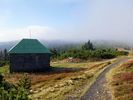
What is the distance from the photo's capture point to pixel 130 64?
54.6 meters

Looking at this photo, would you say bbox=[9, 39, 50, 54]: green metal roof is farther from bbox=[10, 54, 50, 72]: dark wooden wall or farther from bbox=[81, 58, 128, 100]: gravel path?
bbox=[81, 58, 128, 100]: gravel path

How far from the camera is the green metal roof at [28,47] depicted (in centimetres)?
7164

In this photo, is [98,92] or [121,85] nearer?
[98,92]

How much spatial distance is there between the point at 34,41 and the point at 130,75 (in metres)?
34.3

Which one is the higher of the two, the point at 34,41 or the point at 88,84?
the point at 34,41

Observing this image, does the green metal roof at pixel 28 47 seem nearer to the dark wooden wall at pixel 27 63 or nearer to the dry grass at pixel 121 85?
the dark wooden wall at pixel 27 63

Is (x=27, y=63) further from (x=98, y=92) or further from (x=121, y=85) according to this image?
(x=98, y=92)

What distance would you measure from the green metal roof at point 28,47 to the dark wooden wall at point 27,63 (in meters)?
0.92

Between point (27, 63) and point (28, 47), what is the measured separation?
373 centimetres

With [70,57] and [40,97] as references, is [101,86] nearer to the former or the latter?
[40,97]

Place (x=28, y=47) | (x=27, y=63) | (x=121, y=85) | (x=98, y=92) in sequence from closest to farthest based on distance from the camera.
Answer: (x=98, y=92), (x=121, y=85), (x=27, y=63), (x=28, y=47)

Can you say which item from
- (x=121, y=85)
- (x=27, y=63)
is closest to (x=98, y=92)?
(x=121, y=85)

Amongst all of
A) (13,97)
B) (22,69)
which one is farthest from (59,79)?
(13,97)

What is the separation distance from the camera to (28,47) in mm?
72875
